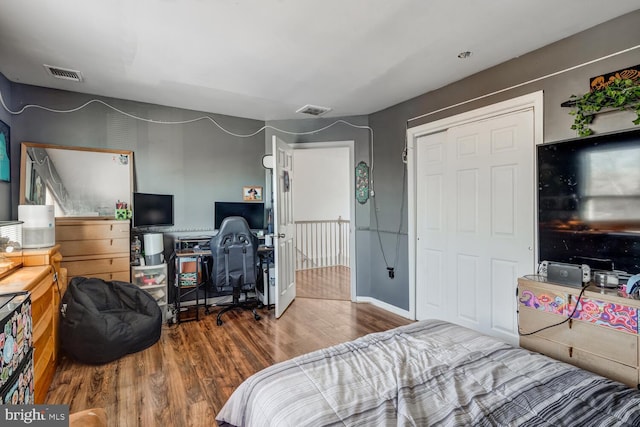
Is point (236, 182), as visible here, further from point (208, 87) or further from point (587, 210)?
point (587, 210)

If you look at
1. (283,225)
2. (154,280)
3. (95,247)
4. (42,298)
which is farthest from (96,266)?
(283,225)

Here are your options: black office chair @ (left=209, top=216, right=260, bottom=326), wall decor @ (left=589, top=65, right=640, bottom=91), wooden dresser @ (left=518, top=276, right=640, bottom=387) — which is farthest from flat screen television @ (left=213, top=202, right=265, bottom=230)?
wall decor @ (left=589, top=65, right=640, bottom=91)

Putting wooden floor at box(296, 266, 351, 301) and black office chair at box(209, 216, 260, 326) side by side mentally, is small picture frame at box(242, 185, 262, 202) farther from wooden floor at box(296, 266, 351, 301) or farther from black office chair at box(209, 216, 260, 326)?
wooden floor at box(296, 266, 351, 301)

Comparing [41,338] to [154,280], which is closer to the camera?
[41,338]

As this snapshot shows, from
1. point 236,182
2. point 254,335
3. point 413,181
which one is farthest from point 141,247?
point 413,181

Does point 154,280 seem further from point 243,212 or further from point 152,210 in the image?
point 243,212

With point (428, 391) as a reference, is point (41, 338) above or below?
below

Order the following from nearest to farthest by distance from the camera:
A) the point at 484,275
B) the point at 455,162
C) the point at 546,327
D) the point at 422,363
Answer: the point at 422,363, the point at 546,327, the point at 484,275, the point at 455,162

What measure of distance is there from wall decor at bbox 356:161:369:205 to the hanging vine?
2.28 metres

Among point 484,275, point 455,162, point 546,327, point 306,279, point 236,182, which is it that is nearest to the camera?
point 546,327

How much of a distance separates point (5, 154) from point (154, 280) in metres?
1.69

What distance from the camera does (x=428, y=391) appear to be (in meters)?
1.18

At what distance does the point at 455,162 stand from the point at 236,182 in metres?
2.70

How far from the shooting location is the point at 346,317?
3654 millimetres
